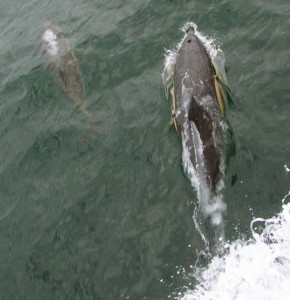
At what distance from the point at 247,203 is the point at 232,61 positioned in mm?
3856

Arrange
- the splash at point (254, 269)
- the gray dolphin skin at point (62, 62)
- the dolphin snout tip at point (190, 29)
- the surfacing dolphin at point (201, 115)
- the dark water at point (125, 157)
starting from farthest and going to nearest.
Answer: the gray dolphin skin at point (62, 62) → the dolphin snout tip at point (190, 29) → the surfacing dolphin at point (201, 115) → the dark water at point (125, 157) → the splash at point (254, 269)

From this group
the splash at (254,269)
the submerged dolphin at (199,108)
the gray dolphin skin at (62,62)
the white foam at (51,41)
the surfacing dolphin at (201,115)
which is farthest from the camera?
the white foam at (51,41)

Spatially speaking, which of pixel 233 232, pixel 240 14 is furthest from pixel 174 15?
pixel 233 232

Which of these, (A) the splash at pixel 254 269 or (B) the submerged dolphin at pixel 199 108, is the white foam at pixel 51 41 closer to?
(B) the submerged dolphin at pixel 199 108

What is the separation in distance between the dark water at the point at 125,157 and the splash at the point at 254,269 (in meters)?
0.25

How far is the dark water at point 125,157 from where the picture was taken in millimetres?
8188

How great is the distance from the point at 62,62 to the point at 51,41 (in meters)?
1.30

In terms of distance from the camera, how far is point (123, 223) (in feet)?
28.5

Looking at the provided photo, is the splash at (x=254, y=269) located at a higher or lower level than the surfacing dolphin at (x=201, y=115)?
lower

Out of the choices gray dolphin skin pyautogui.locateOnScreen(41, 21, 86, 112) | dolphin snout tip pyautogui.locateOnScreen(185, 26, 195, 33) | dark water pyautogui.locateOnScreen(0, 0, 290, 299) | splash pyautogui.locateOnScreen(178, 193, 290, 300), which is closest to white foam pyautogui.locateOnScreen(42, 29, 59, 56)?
gray dolphin skin pyautogui.locateOnScreen(41, 21, 86, 112)

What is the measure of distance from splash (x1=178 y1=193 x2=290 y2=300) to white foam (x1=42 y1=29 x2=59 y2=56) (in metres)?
7.81

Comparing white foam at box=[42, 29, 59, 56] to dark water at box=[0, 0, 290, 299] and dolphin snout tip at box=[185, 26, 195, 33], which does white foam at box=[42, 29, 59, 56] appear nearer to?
dark water at box=[0, 0, 290, 299]

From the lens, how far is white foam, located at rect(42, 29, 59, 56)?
43.3ft

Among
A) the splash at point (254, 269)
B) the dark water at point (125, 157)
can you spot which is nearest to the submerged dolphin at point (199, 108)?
the dark water at point (125, 157)
